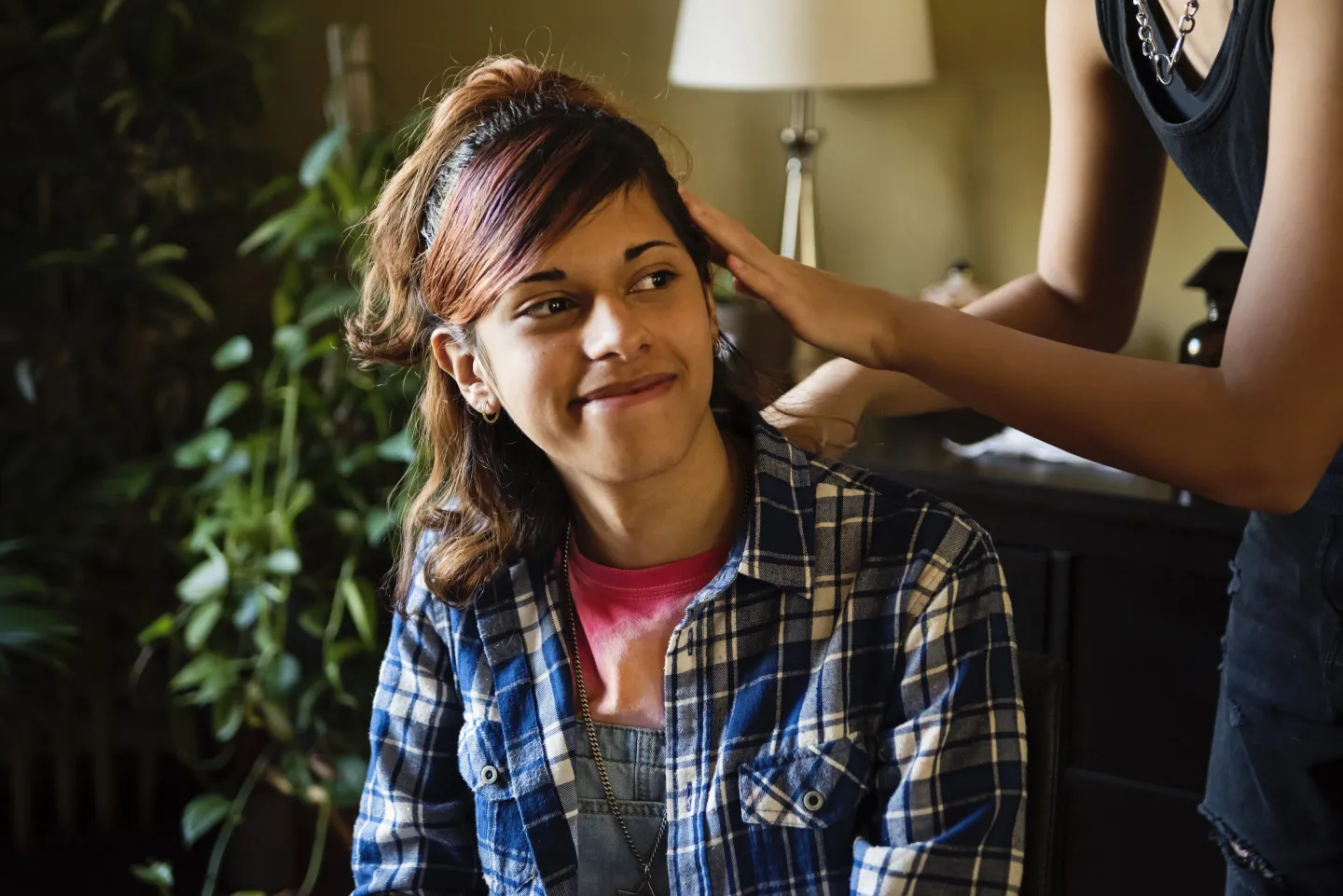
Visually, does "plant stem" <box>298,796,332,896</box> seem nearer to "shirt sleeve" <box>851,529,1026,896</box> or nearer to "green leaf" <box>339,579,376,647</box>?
"green leaf" <box>339,579,376,647</box>

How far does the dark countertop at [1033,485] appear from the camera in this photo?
A: 180cm

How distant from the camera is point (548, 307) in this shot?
120cm

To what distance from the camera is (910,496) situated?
4.06 feet

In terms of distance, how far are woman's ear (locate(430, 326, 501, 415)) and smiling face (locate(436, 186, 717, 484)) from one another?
85 millimetres

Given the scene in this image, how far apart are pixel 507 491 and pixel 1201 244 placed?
4.71 feet

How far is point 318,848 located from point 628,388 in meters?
1.59

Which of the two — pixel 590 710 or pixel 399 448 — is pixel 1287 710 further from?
pixel 399 448

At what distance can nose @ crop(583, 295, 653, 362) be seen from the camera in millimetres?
1159

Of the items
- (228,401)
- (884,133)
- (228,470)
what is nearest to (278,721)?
(228,470)

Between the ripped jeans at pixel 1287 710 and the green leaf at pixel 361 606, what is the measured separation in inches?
55.1

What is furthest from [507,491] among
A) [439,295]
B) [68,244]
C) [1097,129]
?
[68,244]

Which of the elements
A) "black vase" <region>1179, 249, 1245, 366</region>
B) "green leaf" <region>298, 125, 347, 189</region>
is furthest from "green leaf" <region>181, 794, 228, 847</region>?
"black vase" <region>1179, 249, 1245, 366</region>

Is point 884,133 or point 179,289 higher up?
point 884,133

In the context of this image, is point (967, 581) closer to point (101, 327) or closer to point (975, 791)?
point (975, 791)
